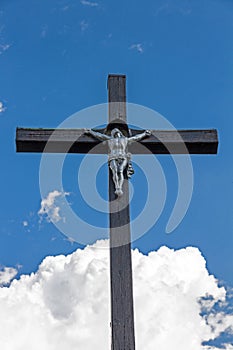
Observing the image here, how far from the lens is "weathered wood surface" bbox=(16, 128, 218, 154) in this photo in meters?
6.91

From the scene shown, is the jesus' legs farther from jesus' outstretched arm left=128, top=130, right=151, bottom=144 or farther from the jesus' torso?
jesus' outstretched arm left=128, top=130, right=151, bottom=144

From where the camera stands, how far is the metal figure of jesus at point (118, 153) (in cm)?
656

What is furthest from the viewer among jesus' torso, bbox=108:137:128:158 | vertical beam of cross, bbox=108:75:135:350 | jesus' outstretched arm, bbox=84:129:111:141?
jesus' outstretched arm, bbox=84:129:111:141

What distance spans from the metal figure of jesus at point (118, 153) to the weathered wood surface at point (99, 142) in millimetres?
61

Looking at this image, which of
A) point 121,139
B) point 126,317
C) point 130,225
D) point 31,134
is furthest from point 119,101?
point 126,317

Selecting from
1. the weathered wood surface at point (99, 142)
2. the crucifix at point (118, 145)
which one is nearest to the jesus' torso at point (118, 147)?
the crucifix at point (118, 145)

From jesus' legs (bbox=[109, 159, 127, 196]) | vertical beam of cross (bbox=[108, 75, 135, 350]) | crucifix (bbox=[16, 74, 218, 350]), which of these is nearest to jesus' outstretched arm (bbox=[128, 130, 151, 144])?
crucifix (bbox=[16, 74, 218, 350])

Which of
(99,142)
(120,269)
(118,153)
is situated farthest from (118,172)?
(120,269)

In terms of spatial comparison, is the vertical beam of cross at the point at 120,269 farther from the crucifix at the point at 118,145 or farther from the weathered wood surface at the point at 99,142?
the weathered wood surface at the point at 99,142

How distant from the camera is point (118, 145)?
265 inches

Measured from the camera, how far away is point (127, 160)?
6.71m

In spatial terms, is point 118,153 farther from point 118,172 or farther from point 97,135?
point 97,135

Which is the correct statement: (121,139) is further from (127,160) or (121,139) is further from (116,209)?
(116,209)

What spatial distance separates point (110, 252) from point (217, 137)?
5.79 ft
